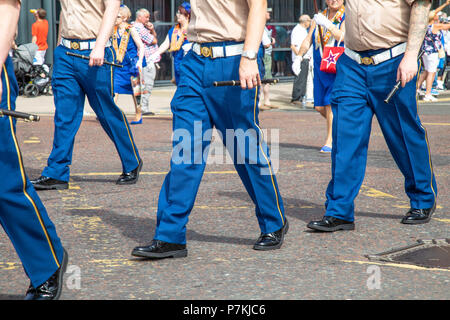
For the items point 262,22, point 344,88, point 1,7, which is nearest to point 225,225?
point 344,88

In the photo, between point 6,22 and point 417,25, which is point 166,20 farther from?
point 6,22

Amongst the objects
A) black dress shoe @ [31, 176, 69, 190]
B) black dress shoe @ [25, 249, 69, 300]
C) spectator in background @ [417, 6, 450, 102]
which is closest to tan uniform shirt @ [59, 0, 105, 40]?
black dress shoe @ [31, 176, 69, 190]

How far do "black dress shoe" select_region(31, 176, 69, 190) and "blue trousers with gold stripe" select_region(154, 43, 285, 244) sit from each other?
2.41 metres

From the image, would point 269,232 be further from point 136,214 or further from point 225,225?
point 136,214

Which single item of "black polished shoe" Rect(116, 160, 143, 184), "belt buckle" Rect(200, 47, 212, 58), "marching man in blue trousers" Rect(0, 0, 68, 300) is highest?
"belt buckle" Rect(200, 47, 212, 58)

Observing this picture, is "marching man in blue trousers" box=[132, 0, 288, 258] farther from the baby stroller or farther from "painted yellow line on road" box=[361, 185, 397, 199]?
the baby stroller

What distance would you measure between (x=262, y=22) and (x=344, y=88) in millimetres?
1059

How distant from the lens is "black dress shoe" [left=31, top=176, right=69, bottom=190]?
6793 millimetres

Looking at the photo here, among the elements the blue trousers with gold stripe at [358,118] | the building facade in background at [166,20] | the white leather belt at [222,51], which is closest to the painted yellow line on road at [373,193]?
the blue trousers with gold stripe at [358,118]

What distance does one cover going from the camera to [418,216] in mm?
5586

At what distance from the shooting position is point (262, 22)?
454cm

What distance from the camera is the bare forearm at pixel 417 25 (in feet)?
17.0

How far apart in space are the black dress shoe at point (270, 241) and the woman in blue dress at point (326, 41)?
3.16 meters
